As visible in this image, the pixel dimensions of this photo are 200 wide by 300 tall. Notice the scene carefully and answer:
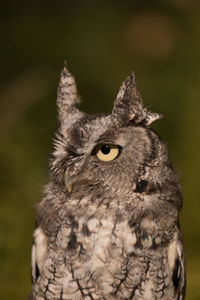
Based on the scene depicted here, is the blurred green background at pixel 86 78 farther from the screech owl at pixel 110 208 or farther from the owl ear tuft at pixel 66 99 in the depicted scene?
the owl ear tuft at pixel 66 99

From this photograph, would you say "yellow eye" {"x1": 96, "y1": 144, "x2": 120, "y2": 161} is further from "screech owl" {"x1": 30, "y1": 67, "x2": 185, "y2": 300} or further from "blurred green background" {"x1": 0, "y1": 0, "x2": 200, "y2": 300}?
"blurred green background" {"x1": 0, "y1": 0, "x2": 200, "y2": 300}

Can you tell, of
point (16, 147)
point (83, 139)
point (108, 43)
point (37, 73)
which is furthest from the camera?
point (108, 43)

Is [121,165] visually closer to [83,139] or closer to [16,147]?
[83,139]

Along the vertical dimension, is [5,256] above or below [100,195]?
below

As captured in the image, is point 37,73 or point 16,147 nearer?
point 16,147

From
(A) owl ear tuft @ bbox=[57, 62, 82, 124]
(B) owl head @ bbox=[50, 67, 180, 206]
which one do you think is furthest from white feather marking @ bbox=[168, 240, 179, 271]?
(A) owl ear tuft @ bbox=[57, 62, 82, 124]

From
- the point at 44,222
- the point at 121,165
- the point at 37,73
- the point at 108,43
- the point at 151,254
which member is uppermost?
the point at 108,43

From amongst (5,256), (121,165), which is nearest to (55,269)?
(121,165)

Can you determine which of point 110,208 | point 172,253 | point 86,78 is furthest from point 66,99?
point 86,78

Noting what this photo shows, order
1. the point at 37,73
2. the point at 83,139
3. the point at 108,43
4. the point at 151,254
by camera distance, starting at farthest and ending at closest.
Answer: the point at 108,43
the point at 37,73
the point at 151,254
the point at 83,139
